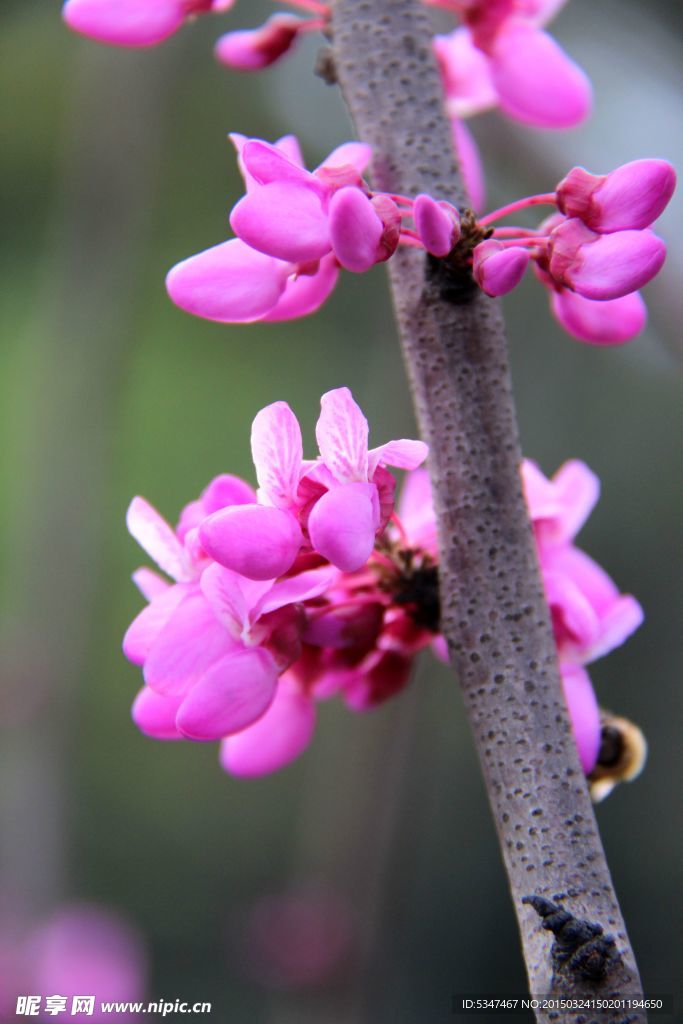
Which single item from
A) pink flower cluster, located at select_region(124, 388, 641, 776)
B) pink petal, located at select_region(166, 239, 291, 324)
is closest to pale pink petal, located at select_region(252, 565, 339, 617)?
pink flower cluster, located at select_region(124, 388, 641, 776)

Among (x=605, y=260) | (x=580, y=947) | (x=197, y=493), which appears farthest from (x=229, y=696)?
(x=197, y=493)

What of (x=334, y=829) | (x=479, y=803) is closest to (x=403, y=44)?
(x=334, y=829)

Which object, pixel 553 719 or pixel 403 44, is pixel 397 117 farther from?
pixel 553 719

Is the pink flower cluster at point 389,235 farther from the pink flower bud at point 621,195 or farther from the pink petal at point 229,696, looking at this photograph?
the pink petal at point 229,696

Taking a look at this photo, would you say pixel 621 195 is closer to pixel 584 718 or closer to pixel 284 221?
pixel 284 221

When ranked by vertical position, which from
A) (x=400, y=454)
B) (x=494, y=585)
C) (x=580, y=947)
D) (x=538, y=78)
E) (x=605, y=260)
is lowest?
(x=580, y=947)

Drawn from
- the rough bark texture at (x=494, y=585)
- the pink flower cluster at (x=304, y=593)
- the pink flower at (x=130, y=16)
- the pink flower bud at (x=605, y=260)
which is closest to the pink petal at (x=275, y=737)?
the pink flower cluster at (x=304, y=593)
